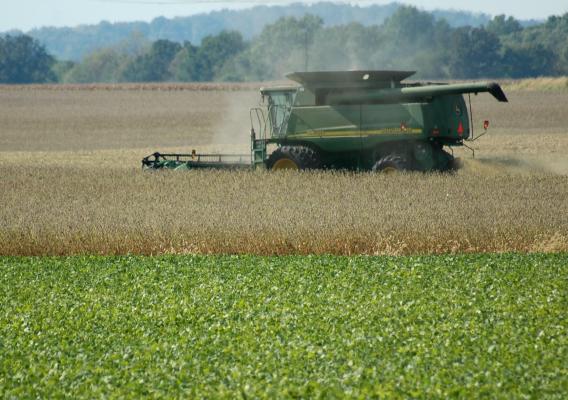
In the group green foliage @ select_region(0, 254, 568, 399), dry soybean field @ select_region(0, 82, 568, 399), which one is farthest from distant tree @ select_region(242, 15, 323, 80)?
green foliage @ select_region(0, 254, 568, 399)

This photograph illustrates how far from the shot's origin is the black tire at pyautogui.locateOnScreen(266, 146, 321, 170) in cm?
2195

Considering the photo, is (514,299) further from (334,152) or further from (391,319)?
(334,152)

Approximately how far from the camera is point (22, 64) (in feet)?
381

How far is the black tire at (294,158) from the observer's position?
72.0 feet

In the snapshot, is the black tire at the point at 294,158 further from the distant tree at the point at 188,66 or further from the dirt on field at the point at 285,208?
the distant tree at the point at 188,66

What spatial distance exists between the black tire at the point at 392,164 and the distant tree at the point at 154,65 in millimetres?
98342

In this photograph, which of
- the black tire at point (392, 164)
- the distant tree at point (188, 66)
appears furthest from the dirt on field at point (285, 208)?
the distant tree at point (188, 66)

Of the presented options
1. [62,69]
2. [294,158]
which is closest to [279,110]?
[294,158]

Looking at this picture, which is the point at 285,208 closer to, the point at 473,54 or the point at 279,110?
the point at 279,110

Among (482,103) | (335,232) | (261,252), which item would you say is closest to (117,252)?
(261,252)

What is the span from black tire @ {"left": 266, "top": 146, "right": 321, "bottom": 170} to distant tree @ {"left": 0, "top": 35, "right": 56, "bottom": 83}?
319 feet

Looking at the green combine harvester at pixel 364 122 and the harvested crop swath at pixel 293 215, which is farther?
the green combine harvester at pixel 364 122

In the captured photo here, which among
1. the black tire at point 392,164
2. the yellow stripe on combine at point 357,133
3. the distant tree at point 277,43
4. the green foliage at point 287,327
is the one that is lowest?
the green foliage at point 287,327

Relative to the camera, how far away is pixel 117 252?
15.9m
